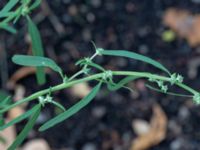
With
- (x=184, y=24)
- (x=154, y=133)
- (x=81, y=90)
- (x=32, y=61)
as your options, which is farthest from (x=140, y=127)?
(x=32, y=61)

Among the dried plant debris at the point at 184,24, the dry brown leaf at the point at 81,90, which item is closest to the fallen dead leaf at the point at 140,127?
the dry brown leaf at the point at 81,90

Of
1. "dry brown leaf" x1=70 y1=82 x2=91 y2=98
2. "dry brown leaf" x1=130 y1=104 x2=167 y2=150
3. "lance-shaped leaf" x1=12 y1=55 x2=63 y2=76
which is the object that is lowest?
"lance-shaped leaf" x1=12 y1=55 x2=63 y2=76

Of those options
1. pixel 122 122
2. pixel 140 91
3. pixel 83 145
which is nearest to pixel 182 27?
pixel 140 91

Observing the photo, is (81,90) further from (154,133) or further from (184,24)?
(184,24)

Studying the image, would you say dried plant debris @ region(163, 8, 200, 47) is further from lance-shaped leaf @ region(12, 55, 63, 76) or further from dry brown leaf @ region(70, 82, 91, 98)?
lance-shaped leaf @ region(12, 55, 63, 76)

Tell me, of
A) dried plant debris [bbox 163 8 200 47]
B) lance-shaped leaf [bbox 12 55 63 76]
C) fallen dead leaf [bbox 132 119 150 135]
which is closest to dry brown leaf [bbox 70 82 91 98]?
fallen dead leaf [bbox 132 119 150 135]
